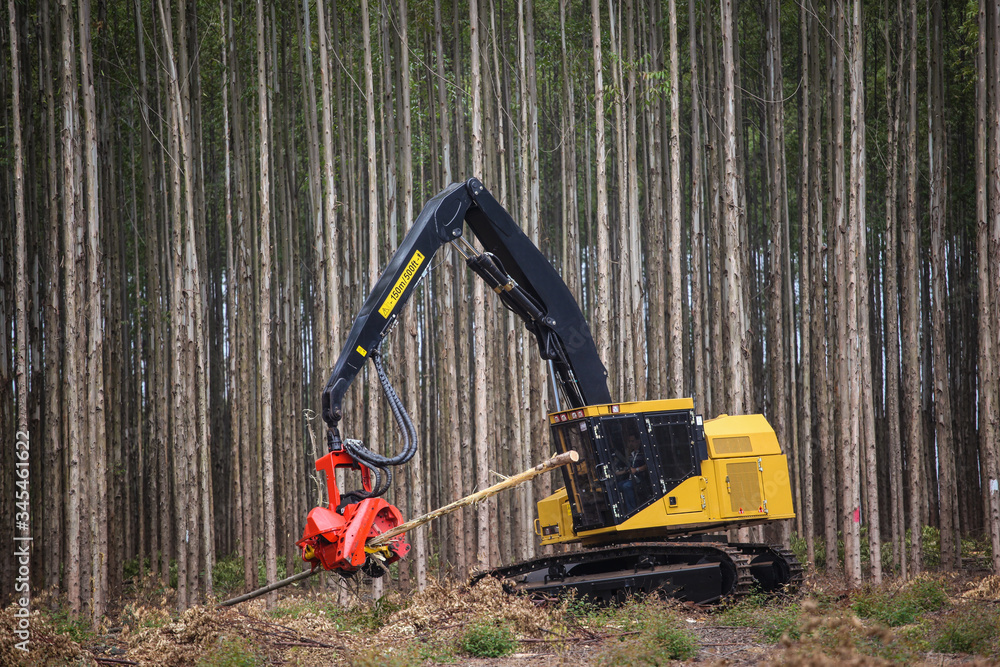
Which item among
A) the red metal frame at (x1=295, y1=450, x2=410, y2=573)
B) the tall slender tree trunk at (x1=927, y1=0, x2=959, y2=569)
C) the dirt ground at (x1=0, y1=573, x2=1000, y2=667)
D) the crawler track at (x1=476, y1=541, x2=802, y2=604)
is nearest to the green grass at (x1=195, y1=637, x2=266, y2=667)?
the dirt ground at (x1=0, y1=573, x2=1000, y2=667)

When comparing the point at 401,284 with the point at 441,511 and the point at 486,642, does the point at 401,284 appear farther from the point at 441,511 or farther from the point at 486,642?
the point at 486,642

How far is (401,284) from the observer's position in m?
8.20

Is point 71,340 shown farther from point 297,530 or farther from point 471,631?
point 297,530

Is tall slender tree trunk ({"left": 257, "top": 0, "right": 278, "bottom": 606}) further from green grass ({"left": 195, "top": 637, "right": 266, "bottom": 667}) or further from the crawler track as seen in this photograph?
green grass ({"left": 195, "top": 637, "right": 266, "bottom": 667})

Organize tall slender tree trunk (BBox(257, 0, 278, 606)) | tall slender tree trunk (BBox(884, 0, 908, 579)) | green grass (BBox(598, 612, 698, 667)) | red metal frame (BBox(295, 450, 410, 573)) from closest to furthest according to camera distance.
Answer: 1. green grass (BBox(598, 612, 698, 667))
2. red metal frame (BBox(295, 450, 410, 573))
3. tall slender tree trunk (BBox(257, 0, 278, 606))
4. tall slender tree trunk (BBox(884, 0, 908, 579))

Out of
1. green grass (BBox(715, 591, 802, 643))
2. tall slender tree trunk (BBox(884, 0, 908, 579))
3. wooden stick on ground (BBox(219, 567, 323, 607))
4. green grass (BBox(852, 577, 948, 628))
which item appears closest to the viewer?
wooden stick on ground (BBox(219, 567, 323, 607))

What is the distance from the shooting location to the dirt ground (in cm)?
645

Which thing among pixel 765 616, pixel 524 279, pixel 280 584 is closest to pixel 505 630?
pixel 280 584

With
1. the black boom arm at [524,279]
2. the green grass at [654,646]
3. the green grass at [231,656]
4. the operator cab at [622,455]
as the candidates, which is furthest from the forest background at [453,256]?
the green grass at [654,646]

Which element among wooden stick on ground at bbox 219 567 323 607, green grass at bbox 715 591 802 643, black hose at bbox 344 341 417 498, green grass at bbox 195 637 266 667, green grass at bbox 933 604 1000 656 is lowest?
green grass at bbox 715 591 802 643

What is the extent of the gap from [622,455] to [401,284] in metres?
2.87

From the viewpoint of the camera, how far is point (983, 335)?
12.0 metres

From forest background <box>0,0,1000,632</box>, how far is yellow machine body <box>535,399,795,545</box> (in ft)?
4.46

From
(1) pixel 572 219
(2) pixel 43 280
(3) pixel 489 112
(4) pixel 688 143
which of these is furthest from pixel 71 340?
(4) pixel 688 143
